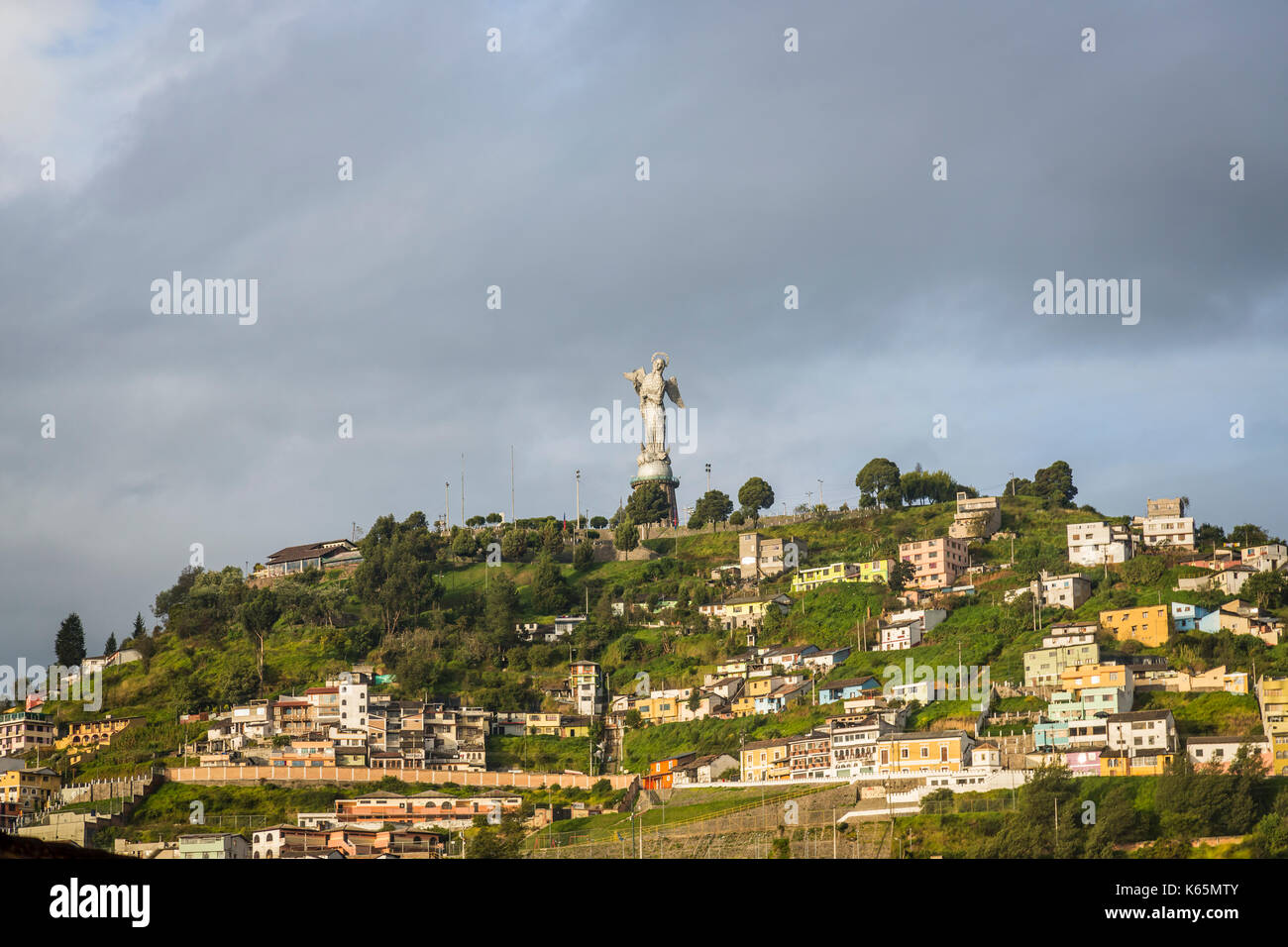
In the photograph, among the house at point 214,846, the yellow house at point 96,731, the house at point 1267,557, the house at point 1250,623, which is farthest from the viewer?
the house at point 1267,557

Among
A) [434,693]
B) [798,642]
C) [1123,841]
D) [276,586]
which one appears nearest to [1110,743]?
[1123,841]

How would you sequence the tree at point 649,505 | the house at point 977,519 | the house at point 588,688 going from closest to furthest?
1. the house at point 588,688
2. the house at point 977,519
3. the tree at point 649,505

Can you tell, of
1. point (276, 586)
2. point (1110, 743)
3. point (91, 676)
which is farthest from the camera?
point (276, 586)

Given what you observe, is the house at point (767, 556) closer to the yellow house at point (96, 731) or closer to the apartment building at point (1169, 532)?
the apartment building at point (1169, 532)

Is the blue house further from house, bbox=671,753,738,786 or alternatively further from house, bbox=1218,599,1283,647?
house, bbox=671,753,738,786

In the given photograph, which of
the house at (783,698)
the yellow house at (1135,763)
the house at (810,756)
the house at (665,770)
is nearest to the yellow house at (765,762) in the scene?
the house at (810,756)
